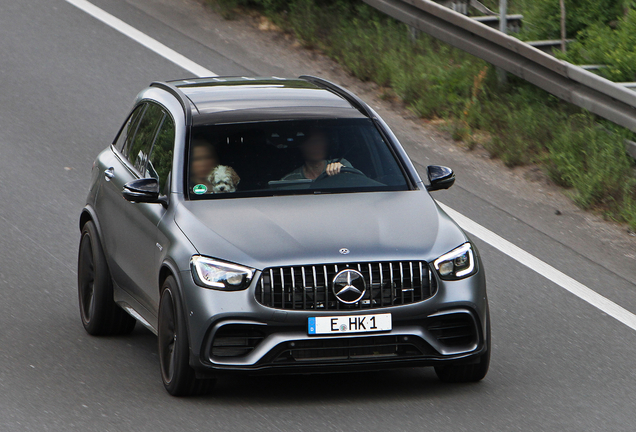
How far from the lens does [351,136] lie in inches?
308

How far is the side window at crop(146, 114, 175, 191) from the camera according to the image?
25.0ft

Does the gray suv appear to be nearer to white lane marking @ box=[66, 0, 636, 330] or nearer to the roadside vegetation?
white lane marking @ box=[66, 0, 636, 330]

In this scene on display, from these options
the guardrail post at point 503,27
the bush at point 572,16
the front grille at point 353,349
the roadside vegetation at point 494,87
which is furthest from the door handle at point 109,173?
the bush at point 572,16

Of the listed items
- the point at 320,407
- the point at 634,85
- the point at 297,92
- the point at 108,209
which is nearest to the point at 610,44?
the point at 634,85

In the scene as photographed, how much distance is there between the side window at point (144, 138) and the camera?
816 cm

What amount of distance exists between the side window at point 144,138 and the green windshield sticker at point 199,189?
0.84 m

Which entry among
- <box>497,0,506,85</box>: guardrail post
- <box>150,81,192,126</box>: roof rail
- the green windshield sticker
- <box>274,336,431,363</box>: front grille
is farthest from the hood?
<box>497,0,506,85</box>: guardrail post

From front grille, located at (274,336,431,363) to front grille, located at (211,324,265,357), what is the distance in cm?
16

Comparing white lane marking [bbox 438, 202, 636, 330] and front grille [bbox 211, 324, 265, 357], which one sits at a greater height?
front grille [bbox 211, 324, 265, 357]

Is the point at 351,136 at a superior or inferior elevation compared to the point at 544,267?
superior

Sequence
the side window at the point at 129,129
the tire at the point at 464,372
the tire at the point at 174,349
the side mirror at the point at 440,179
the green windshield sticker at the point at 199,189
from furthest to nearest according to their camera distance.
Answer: the side window at the point at 129,129 < the side mirror at the point at 440,179 < the green windshield sticker at the point at 199,189 < the tire at the point at 464,372 < the tire at the point at 174,349

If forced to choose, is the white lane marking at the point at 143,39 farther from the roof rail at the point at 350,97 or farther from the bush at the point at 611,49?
the roof rail at the point at 350,97

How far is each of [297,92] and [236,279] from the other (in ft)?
6.71

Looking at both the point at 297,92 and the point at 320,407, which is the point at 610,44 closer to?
the point at 297,92
